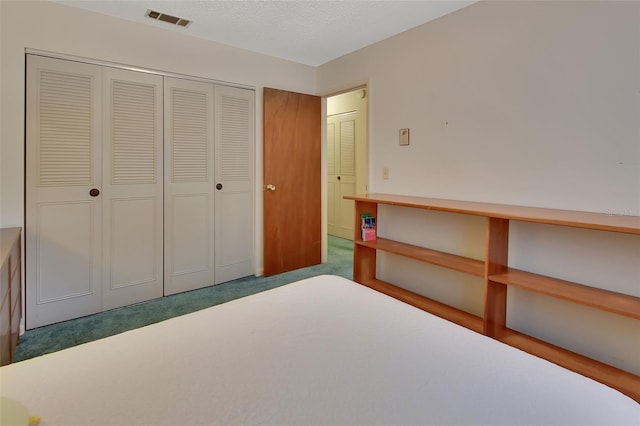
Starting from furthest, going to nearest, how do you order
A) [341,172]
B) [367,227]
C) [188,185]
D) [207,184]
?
[341,172], [207,184], [188,185], [367,227]

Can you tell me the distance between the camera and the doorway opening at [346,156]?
527 centimetres

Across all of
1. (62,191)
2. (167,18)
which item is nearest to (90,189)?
(62,191)

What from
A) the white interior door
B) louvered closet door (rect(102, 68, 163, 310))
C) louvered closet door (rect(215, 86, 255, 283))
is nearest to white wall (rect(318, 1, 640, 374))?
louvered closet door (rect(215, 86, 255, 283))

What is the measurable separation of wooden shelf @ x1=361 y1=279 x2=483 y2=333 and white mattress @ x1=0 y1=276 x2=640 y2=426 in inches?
47.6

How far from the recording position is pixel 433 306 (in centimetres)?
259

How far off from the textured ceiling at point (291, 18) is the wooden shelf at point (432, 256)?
179cm

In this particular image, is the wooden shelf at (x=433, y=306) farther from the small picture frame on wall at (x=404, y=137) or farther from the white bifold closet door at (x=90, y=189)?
the white bifold closet door at (x=90, y=189)

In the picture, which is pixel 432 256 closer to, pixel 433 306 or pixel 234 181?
pixel 433 306

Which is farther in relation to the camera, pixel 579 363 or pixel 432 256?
pixel 432 256

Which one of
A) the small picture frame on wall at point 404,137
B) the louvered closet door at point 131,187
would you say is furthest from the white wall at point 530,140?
the louvered closet door at point 131,187

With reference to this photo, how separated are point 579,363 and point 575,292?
39 cm

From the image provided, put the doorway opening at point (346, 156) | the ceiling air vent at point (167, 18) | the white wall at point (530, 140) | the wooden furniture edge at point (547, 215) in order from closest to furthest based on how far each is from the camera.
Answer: the wooden furniture edge at point (547, 215)
the white wall at point (530, 140)
the ceiling air vent at point (167, 18)
the doorway opening at point (346, 156)

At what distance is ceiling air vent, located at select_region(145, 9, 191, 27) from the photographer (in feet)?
8.72

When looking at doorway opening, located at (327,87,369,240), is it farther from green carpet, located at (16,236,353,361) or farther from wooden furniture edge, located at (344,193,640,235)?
wooden furniture edge, located at (344,193,640,235)
